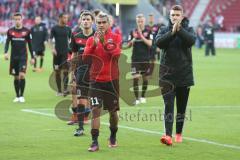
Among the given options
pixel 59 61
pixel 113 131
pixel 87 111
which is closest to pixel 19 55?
pixel 59 61

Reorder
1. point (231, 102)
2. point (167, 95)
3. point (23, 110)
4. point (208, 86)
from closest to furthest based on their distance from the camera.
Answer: point (167, 95), point (23, 110), point (231, 102), point (208, 86)

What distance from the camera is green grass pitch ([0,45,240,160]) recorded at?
37.2 ft

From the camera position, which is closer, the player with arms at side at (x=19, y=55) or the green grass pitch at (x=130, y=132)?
the green grass pitch at (x=130, y=132)

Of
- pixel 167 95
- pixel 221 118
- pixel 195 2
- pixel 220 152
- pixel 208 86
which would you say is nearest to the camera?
pixel 220 152

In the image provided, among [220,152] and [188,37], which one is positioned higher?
[188,37]

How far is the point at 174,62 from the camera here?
12391 millimetres

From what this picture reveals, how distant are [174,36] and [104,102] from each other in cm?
163

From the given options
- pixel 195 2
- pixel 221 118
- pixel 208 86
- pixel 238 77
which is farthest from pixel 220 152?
pixel 195 2

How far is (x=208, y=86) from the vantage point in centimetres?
2498

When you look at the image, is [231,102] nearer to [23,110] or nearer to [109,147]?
[23,110]

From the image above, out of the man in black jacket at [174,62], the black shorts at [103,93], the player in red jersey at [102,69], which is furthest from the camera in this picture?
the man in black jacket at [174,62]

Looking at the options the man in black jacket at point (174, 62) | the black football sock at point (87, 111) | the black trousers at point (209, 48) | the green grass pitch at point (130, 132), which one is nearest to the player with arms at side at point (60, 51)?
the green grass pitch at point (130, 132)

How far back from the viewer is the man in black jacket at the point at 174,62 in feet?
39.7

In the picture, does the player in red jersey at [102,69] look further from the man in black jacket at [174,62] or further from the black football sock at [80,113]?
the black football sock at [80,113]
